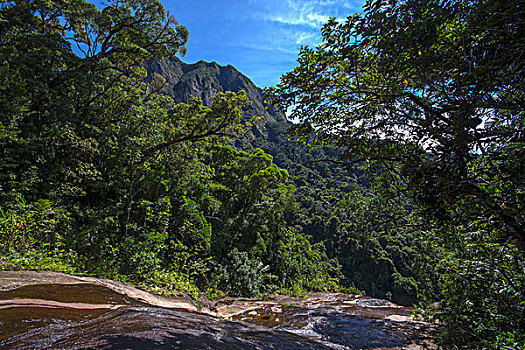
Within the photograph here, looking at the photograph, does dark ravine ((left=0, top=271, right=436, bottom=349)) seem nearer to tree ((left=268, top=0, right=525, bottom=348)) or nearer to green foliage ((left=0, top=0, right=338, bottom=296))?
green foliage ((left=0, top=0, right=338, bottom=296))

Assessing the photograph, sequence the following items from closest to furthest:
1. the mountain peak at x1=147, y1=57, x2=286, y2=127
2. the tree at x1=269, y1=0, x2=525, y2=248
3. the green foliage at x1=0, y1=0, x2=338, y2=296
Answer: the tree at x1=269, y1=0, x2=525, y2=248 → the green foliage at x1=0, y1=0, x2=338, y2=296 → the mountain peak at x1=147, y1=57, x2=286, y2=127

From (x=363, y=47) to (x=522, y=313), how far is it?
136 inches

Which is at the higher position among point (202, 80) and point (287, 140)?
point (202, 80)

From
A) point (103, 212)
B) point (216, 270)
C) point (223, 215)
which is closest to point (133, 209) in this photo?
point (103, 212)

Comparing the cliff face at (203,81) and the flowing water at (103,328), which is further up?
the cliff face at (203,81)

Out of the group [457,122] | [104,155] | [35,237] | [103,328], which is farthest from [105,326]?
[104,155]

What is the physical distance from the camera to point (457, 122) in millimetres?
2096

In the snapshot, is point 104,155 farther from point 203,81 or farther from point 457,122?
point 203,81

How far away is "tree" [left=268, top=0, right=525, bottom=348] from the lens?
2055 mm

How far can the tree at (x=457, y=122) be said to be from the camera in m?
2.05

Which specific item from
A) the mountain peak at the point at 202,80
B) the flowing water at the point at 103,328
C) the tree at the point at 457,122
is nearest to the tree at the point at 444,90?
the tree at the point at 457,122

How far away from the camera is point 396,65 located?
302cm

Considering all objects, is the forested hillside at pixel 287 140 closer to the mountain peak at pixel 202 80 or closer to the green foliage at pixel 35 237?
the green foliage at pixel 35 237

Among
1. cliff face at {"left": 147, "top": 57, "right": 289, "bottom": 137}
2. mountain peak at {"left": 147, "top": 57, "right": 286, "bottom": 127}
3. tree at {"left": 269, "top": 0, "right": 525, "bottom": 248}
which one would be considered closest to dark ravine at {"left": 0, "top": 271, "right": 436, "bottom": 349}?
tree at {"left": 269, "top": 0, "right": 525, "bottom": 248}
